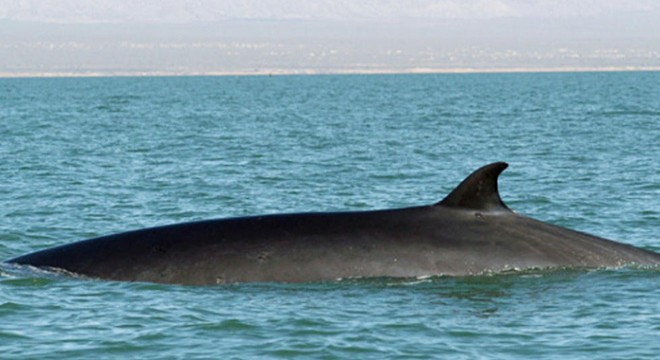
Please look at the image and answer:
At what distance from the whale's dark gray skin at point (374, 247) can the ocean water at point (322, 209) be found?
0.15 meters

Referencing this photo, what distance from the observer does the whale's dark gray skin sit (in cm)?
1398

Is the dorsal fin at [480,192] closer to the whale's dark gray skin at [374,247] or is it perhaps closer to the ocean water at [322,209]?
the whale's dark gray skin at [374,247]

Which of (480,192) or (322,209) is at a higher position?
(480,192)

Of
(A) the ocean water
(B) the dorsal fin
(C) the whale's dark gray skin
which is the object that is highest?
(B) the dorsal fin

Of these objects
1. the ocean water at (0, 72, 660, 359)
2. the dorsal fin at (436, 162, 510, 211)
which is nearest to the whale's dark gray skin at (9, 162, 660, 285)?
the dorsal fin at (436, 162, 510, 211)

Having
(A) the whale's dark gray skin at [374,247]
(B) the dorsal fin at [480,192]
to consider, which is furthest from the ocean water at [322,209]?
(B) the dorsal fin at [480,192]

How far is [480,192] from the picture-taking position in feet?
45.7

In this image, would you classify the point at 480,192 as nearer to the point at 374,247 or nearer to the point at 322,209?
the point at 374,247

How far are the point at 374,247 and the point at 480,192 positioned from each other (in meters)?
1.17

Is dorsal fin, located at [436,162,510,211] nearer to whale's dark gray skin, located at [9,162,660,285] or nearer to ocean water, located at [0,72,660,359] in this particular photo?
whale's dark gray skin, located at [9,162,660,285]

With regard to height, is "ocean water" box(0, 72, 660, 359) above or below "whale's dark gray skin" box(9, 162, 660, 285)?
below

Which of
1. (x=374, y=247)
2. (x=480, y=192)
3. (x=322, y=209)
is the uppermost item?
(x=480, y=192)

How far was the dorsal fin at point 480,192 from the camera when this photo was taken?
45.0 ft

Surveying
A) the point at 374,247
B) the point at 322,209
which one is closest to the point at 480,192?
the point at 374,247
